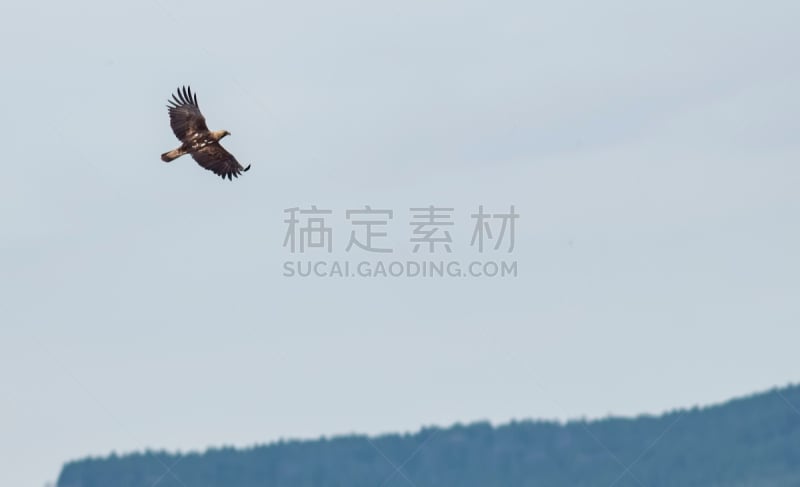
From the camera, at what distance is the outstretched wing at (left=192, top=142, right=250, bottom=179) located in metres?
61.5

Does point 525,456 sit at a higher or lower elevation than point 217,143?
higher

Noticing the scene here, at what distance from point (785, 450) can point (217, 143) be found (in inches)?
3786

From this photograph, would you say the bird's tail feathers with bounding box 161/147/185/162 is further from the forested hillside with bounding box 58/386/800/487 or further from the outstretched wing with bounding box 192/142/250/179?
the forested hillside with bounding box 58/386/800/487

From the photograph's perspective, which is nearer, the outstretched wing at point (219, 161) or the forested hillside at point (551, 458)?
the outstretched wing at point (219, 161)

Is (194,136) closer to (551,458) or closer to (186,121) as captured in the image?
(186,121)

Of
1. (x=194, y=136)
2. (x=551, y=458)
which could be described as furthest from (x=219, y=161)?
(x=551, y=458)

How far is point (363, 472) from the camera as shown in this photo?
477 feet

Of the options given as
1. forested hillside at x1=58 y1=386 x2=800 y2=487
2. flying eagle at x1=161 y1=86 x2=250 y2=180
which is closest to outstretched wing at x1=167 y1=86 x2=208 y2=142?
flying eagle at x1=161 y1=86 x2=250 y2=180

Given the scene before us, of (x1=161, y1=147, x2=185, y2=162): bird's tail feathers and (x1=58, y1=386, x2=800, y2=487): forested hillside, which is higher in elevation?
(x1=58, y1=386, x2=800, y2=487): forested hillside

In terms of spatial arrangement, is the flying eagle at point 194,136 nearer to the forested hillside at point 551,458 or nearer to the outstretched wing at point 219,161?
the outstretched wing at point 219,161

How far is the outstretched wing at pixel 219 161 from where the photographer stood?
61.5 metres

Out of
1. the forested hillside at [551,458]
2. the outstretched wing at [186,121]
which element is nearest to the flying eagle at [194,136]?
the outstretched wing at [186,121]

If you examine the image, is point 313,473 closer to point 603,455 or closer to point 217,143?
point 603,455

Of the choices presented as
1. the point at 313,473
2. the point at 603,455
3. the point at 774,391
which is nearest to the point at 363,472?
the point at 313,473
